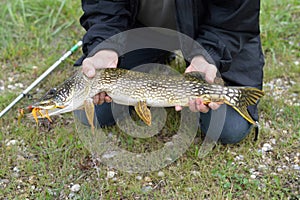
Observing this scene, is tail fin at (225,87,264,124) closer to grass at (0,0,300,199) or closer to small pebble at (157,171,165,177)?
grass at (0,0,300,199)

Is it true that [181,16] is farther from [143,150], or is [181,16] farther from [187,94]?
[143,150]

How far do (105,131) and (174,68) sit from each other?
762 mm

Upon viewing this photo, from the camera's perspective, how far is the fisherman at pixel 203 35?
2736mm

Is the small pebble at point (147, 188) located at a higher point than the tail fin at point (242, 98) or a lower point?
lower

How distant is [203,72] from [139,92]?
38cm

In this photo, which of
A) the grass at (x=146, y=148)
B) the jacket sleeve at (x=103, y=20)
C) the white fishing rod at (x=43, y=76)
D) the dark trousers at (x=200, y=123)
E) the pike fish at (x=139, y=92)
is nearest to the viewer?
the pike fish at (x=139, y=92)

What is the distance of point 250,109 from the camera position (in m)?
3.01

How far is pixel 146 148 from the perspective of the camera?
302 cm

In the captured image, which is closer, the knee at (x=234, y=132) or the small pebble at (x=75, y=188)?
the small pebble at (x=75, y=188)

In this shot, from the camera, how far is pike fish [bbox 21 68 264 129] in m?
2.59

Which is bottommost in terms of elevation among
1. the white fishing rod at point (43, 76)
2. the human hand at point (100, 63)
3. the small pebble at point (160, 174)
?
the small pebble at point (160, 174)

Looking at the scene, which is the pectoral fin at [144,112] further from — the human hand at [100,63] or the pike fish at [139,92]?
the human hand at [100,63]

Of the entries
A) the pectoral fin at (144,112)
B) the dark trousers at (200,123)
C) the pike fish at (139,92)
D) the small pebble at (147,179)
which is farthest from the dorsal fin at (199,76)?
the small pebble at (147,179)

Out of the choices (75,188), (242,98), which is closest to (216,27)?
(242,98)
